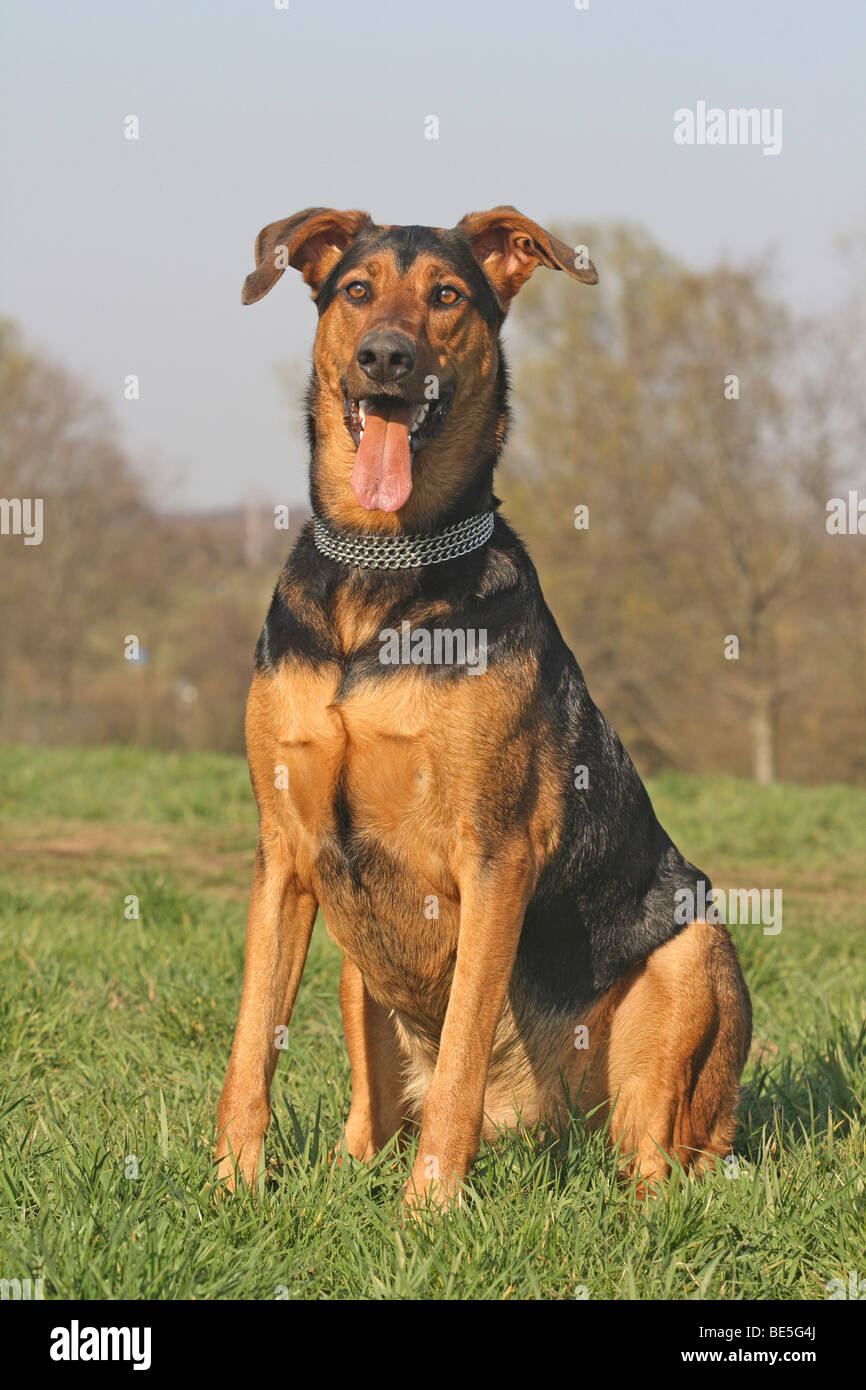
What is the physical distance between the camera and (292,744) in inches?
146

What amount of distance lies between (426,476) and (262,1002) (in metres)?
1.70

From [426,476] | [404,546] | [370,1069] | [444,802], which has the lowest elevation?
[370,1069]

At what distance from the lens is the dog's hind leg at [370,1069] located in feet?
13.4

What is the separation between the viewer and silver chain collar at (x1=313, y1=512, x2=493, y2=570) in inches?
154

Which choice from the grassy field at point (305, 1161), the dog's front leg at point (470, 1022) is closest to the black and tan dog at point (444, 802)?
the dog's front leg at point (470, 1022)

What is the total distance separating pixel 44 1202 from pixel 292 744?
1362 mm

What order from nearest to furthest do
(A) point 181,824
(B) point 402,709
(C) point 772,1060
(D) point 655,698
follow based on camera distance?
1. (B) point 402,709
2. (C) point 772,1060
3. (A) point 181,824
4. (D) point 655,698

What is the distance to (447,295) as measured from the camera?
4.00 m

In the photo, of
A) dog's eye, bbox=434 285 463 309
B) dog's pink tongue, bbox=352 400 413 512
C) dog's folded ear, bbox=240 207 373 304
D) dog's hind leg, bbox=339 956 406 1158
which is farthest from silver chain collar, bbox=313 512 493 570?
dog's hind leg, bbox=339 956 406 1158

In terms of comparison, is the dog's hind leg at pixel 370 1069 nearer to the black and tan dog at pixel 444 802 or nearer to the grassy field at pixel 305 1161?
A: the black and tan dog at pixel 444 802

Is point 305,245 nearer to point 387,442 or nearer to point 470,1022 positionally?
point 387,442

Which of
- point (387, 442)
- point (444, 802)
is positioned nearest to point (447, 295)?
point (387, 442)
